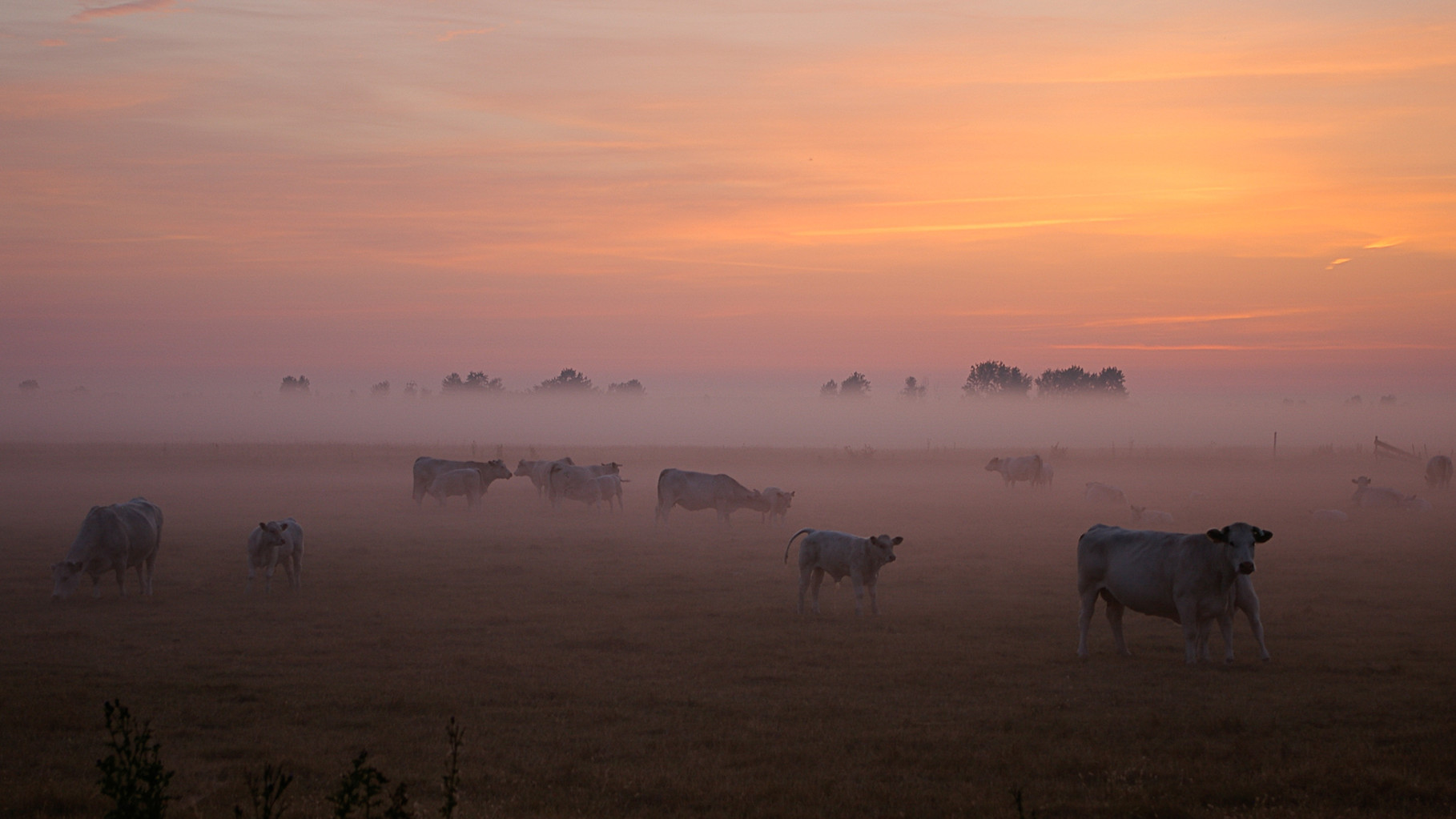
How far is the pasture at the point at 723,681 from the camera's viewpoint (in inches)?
343

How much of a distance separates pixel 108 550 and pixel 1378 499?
3924cm

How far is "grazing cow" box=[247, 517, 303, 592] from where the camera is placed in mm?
19422

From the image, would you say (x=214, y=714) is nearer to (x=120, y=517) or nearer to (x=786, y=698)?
(x=786, y=698)

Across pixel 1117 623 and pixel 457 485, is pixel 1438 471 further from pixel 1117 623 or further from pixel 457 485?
pixel 457 485

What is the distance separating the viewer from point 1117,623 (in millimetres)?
14695

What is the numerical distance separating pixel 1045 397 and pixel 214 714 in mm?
179464

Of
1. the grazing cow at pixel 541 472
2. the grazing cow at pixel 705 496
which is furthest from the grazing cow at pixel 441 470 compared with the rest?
the grazing cow at pixel 705 496

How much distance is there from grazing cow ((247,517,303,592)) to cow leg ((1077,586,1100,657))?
14425 millimetres

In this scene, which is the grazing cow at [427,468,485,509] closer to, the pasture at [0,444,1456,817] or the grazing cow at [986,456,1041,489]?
the pasture at [0,444,1456,817]

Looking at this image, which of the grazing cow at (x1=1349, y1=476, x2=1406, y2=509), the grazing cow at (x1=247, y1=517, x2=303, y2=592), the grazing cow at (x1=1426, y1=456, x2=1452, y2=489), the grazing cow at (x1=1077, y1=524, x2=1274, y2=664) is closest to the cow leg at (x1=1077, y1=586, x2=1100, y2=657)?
the grazing cow at (x1=1077, y1=524, x2=1274, y2=664)

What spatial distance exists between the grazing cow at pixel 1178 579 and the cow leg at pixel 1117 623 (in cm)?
1

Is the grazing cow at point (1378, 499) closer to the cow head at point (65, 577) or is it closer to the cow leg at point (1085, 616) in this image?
the cow leg at point (1085, 616)

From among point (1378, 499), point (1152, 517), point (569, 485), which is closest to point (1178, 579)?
point (1152, 517)

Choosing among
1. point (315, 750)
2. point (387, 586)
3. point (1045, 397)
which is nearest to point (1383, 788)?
point (315, 750)
